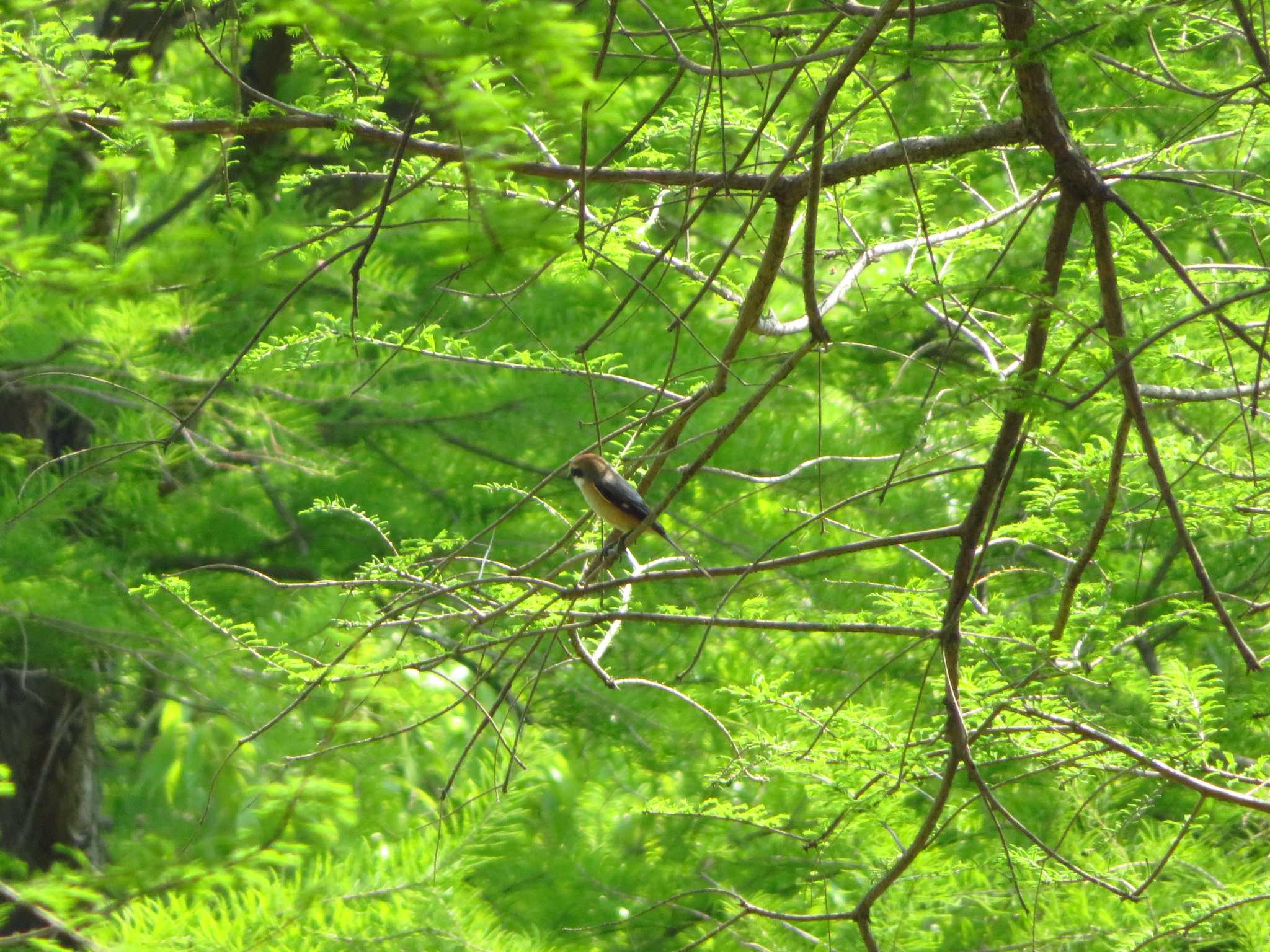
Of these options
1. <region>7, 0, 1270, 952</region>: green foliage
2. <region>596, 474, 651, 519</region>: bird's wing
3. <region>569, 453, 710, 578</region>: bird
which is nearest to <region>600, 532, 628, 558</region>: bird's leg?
<region>7, 0, 1270, 952</region>: green foliage

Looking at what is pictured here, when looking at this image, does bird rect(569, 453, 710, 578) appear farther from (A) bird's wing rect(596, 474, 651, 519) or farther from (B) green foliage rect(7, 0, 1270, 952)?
(B) green foliage rect(7, 0, 1270, 952)

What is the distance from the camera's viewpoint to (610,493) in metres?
4.71

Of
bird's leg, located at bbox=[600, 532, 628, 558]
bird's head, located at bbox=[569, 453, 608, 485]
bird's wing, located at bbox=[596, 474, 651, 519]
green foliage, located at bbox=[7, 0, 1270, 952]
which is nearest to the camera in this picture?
green foliage, located at bbox=[7, 0, 1270, 952]

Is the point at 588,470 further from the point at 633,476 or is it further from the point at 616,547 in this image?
the point at 616,547

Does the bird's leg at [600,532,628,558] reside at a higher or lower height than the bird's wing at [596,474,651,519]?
higher

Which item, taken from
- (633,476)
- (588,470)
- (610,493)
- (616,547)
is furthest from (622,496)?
(616,547)

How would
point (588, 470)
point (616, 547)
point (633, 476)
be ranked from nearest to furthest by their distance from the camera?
point (616, 547), point (633, 476), point (588, 470)

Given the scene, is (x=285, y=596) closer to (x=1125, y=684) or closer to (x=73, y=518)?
(x=73, y=518)

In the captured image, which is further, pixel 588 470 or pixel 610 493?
pixel 610 493

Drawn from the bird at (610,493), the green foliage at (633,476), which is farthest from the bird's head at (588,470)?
the green foliage at (633,476)

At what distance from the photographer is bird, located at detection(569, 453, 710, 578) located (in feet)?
14.0

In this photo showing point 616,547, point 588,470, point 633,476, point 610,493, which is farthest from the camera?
point 610,493

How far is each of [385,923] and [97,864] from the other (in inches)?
146

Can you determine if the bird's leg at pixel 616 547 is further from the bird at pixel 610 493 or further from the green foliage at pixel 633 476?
the bird at pixel 610 493
